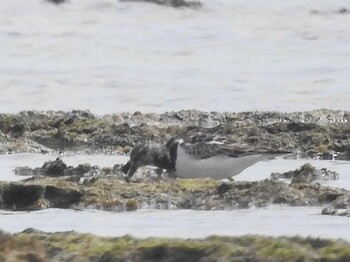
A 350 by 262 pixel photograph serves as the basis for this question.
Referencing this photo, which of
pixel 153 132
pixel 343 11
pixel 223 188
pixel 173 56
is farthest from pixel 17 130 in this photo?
pixel 343 11

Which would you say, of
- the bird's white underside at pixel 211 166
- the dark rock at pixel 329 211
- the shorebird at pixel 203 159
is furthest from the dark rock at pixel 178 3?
the dark rock at pixel 329 211

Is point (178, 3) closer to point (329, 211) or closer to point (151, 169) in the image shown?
point (151, 169)

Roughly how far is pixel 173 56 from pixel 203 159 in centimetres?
962

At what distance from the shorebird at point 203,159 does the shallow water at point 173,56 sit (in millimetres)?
5260

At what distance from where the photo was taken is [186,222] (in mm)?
5637

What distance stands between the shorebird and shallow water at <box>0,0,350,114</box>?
5260 millimetres

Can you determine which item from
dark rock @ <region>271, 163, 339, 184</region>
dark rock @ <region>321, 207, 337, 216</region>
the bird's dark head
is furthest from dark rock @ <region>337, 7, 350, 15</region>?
dark rock @ <region>321, 207, 337, 216</region>

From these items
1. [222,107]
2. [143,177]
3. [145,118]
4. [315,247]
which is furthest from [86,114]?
[315,247]

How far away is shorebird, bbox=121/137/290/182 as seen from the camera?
742 cm

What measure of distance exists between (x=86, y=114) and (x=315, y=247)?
7.33 metres

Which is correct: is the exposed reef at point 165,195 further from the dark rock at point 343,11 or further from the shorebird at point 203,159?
the dark rock at point 343,11

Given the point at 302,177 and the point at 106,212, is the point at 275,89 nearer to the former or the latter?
the point at 302,177

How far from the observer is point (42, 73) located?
623 inches

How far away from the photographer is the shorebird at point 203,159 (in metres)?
7.42
